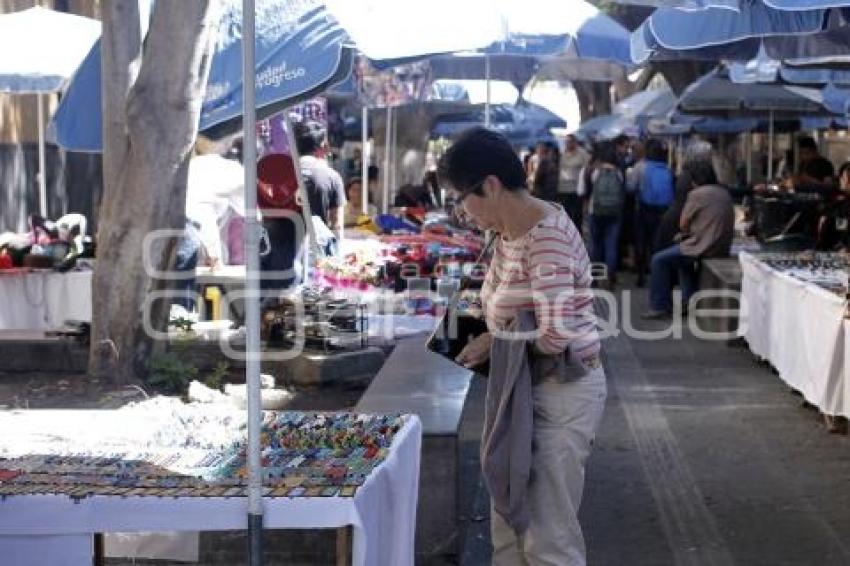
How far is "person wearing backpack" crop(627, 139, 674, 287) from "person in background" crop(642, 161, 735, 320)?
348 cm

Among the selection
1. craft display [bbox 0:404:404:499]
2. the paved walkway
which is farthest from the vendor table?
the paved walkway

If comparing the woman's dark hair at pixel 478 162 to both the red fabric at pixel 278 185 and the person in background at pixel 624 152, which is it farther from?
the person in background at pixel 624 152

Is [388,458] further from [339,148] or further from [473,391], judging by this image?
[339,148]

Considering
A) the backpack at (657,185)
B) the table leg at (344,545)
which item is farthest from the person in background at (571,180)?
the table leg at (344,545)

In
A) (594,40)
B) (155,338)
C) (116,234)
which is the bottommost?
(155,338)

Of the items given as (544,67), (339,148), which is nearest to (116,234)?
(544,67)

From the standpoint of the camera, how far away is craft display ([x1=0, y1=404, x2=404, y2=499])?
13.7 ft

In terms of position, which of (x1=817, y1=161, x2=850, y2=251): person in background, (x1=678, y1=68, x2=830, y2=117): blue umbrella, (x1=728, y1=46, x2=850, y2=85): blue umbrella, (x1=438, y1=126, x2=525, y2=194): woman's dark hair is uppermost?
(x1=728, y1=46, x2=850, y2=85): blue umbrella

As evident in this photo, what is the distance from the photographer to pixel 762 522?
23.1 feet

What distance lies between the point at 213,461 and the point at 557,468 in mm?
1134

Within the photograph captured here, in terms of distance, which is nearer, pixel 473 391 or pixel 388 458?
pixel 388 458

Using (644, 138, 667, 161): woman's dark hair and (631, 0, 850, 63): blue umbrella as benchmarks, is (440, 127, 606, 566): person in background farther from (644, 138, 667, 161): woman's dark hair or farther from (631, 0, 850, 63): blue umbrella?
(644, 138, 667, 161): woman's dark hair

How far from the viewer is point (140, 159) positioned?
762 centimetres

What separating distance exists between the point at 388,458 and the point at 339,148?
71.0 feet
